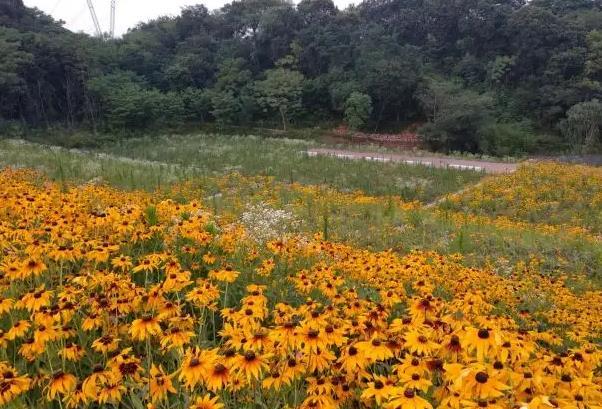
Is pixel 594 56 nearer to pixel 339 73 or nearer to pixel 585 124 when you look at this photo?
pixel 585 124

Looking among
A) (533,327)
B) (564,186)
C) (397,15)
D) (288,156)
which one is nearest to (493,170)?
(564,186)

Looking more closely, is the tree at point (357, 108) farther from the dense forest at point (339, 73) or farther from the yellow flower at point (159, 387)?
the yellow flower at point (159, 387)

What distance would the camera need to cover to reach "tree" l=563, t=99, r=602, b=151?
90.1ft

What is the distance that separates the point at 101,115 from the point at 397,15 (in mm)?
26399

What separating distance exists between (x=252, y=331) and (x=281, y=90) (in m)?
33.4

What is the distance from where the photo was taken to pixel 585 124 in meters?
28.2

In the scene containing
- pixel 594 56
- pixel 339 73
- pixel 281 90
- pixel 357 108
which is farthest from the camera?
pixel 339 73

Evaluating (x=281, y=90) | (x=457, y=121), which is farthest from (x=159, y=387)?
(x=281, y=90)

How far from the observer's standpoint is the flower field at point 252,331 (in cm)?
173

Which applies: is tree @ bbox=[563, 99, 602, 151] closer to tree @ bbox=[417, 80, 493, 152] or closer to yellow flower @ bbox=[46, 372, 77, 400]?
tree @ bbox=[417, 80, 493, 152]

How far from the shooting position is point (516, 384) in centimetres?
165

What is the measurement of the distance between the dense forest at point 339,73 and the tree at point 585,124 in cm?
9

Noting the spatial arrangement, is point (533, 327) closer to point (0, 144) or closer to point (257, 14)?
point (0, 144)

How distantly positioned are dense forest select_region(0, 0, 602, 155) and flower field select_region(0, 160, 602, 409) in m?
25.5
